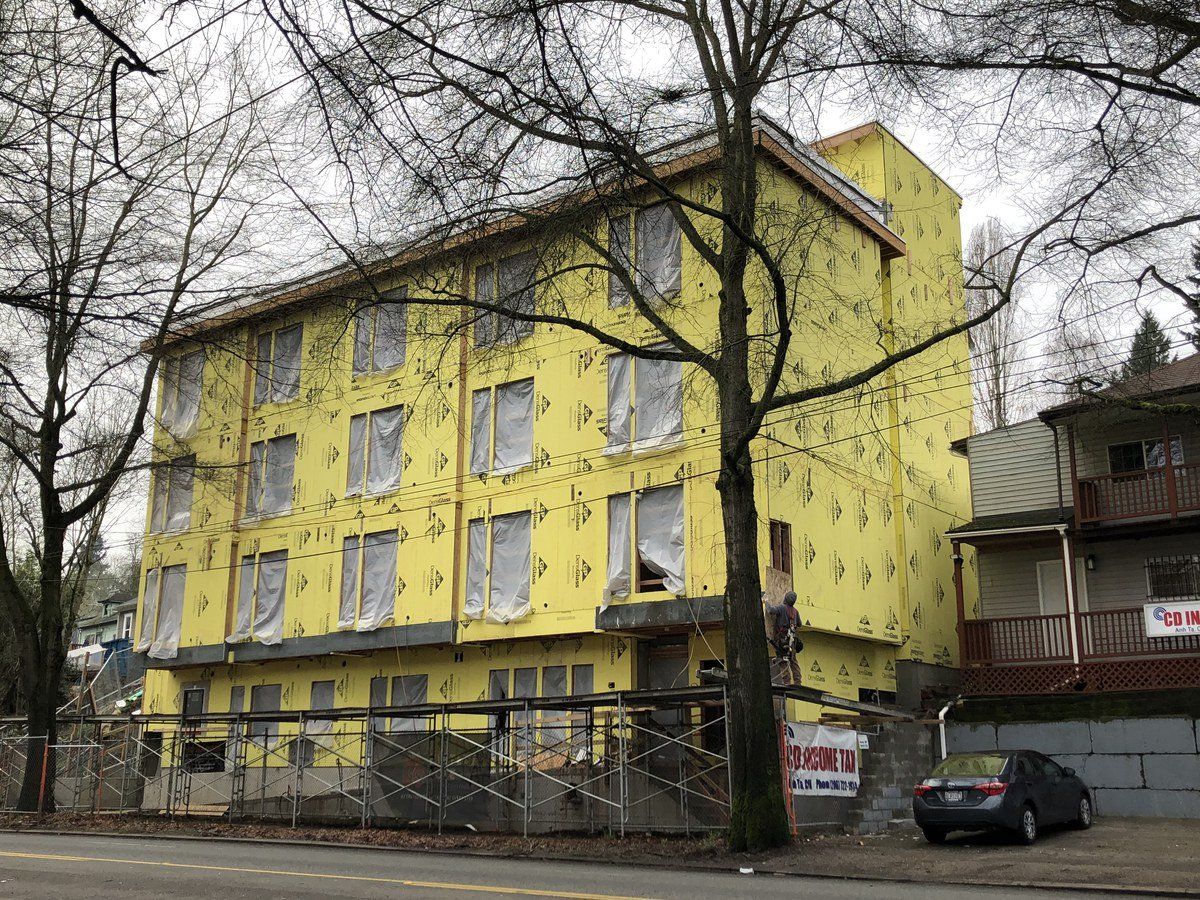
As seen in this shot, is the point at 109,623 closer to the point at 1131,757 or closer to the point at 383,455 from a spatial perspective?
the point at 383,455

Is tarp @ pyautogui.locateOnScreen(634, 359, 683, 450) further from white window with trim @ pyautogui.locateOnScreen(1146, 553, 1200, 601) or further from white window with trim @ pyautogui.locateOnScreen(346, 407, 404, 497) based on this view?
white window with trim @ pyautogui.locateOnScreen(1146, 553, 1200, 601)

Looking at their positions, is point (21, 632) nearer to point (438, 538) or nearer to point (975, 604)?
point (438, 538)

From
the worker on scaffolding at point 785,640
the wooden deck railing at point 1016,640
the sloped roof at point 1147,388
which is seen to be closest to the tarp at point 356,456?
the worker on scaffolding at point 785,640

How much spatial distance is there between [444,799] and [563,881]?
7.97m

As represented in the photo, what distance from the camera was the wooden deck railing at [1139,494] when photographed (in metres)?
25.5

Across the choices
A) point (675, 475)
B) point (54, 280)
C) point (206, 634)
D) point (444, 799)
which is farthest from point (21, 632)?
point (54, 280)

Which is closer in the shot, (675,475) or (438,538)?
(675,475)

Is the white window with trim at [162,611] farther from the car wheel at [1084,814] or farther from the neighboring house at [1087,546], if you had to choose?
the car wheel at [1084,814]

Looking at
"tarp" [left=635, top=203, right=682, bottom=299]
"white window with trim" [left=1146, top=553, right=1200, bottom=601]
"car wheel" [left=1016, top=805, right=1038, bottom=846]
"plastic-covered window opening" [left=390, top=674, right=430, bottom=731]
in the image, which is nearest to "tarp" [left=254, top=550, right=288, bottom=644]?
"plastic-covered window opening" [left=390, top=674, right=430, bottom=731]

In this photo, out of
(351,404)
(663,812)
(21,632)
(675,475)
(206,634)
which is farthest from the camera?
(206,634)

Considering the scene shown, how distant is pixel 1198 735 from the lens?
861 inches

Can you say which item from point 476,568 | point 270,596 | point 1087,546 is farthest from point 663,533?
point 270,596

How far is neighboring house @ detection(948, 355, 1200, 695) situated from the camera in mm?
25047

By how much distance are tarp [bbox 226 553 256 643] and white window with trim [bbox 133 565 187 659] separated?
8.35 ft
